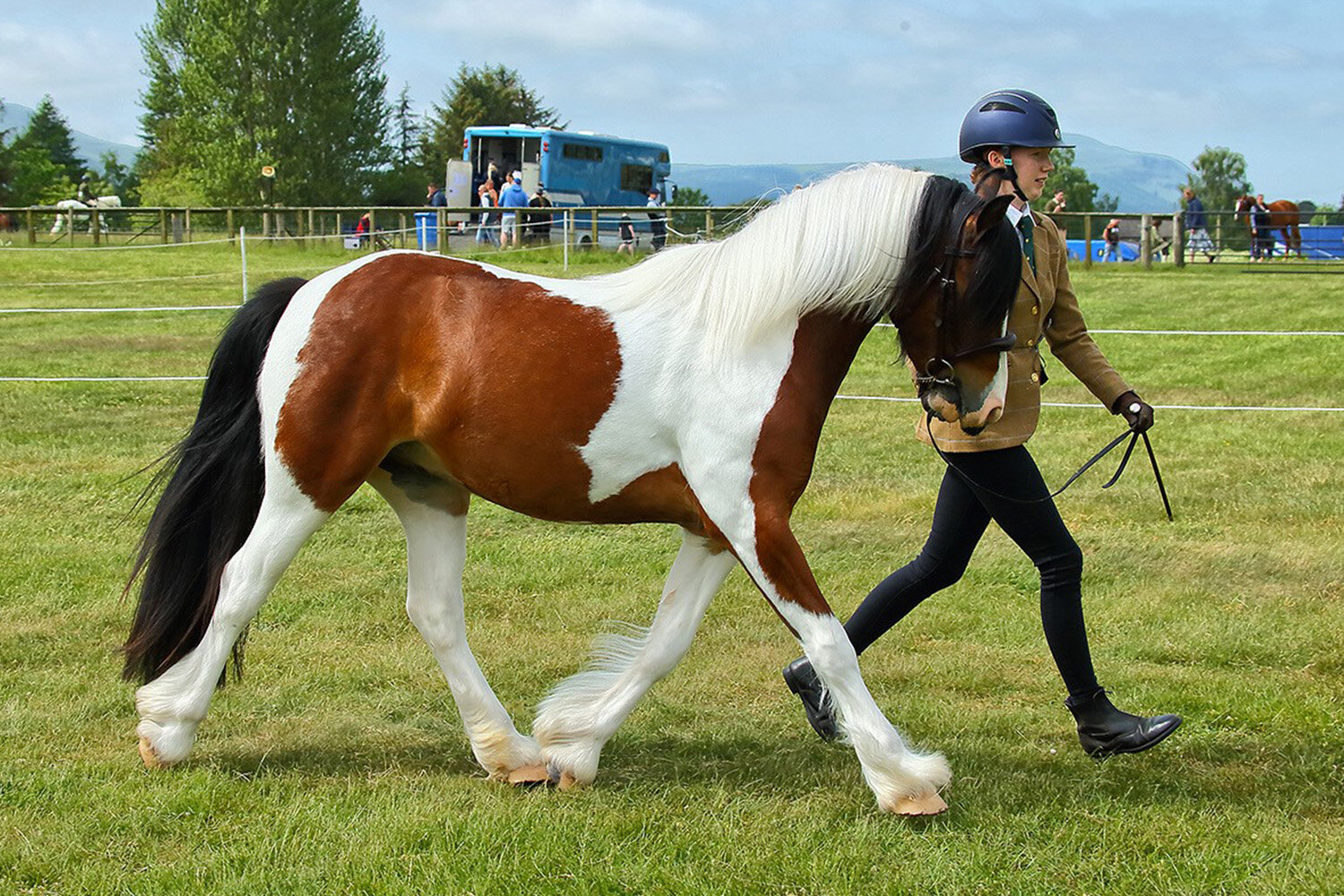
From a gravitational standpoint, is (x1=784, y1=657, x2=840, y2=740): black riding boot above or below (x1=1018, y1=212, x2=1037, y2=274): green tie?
below

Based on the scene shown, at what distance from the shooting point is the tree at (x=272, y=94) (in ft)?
161

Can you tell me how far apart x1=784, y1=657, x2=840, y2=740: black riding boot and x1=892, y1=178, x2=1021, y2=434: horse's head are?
3.41ft

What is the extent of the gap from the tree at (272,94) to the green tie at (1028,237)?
48.2m

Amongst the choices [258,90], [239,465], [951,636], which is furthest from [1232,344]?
[258,90]

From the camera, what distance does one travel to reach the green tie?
3963 millimetres

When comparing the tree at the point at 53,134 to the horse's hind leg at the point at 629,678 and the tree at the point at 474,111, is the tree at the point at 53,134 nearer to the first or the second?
the tree at the point at 474,111

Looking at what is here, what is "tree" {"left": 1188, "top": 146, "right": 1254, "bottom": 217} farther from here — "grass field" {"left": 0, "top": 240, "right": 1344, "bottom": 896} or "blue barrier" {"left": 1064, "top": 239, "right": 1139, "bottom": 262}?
"grass field" {"left": 0, "top": 240, "right": 1344, "bottom": 896}

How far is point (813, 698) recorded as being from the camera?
438 centimetres

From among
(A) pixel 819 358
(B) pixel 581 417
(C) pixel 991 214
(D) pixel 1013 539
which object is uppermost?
(C) pixel 991 214

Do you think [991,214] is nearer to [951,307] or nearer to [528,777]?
[951,307]

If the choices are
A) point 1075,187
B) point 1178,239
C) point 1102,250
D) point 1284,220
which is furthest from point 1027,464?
point 1075,187

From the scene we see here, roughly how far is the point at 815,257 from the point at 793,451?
520 millimetres

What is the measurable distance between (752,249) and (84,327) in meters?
15.1

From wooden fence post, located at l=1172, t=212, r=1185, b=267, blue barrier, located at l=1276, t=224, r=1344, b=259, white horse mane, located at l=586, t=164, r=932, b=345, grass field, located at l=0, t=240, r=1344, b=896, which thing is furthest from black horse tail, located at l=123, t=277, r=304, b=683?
blue barrier, located at l=1276, t=224, r=1344, b=259
